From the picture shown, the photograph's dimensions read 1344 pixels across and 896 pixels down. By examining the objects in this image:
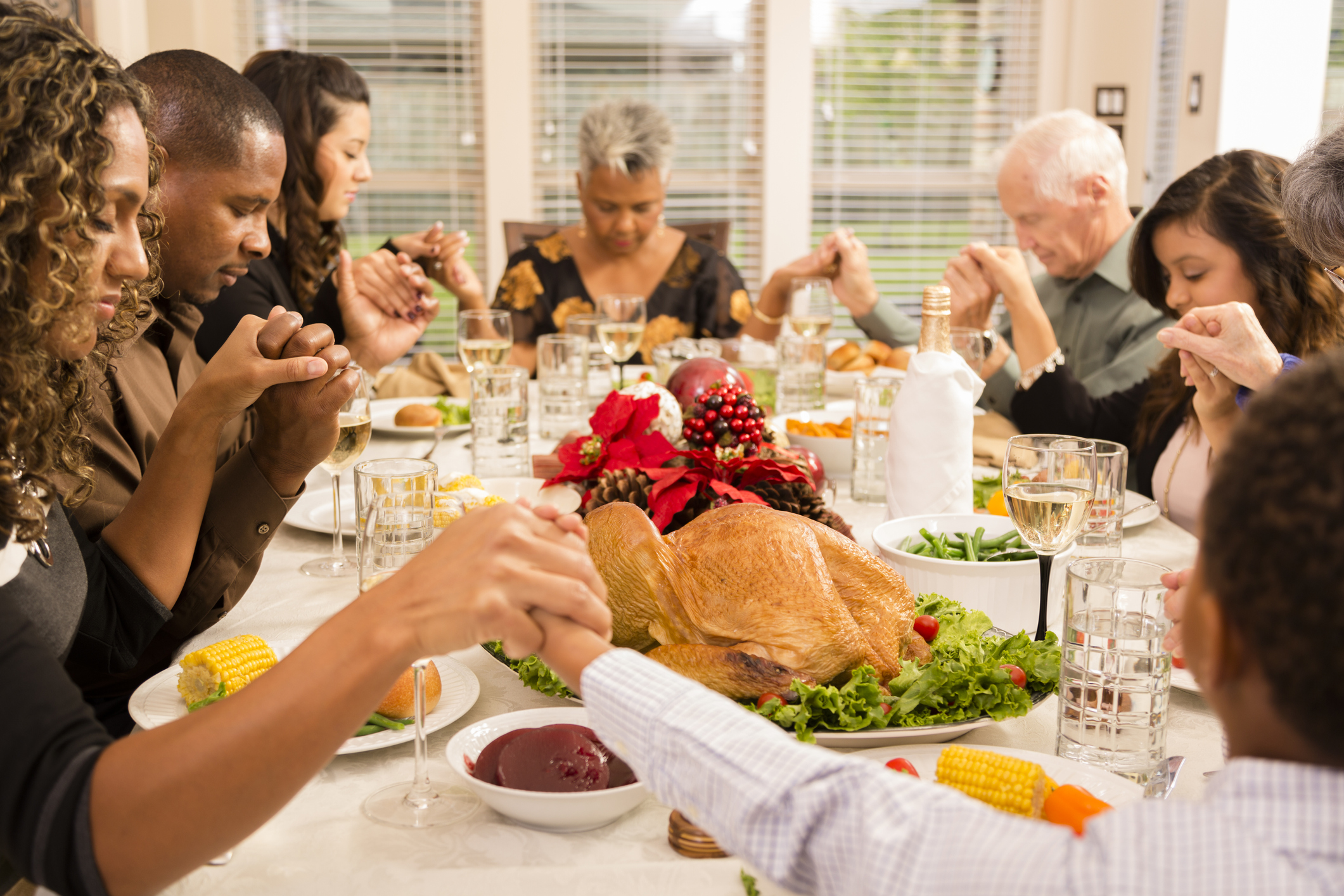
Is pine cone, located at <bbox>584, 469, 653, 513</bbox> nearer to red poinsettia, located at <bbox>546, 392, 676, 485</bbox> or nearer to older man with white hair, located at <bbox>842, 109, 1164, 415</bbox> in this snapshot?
red poinsettia, located at <bbox>546, 392, 676, 485</bbox>

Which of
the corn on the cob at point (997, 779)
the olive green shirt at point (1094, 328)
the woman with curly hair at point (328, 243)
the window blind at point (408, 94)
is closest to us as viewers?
the corn on the cob at point (997, 779)

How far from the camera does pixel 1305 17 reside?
174 inches

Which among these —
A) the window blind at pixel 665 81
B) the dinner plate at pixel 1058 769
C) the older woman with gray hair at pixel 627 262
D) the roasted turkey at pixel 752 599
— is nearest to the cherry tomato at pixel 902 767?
the dinner plate at pixel 1058 769

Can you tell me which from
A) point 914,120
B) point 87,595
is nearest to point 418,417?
point 87,595

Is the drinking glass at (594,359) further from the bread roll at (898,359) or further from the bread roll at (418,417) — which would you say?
the bread roll at (898,359)

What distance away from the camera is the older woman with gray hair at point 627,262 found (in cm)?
370

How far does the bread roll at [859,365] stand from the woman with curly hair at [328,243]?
3.99 ft

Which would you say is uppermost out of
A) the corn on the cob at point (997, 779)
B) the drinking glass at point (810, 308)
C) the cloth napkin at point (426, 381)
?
the drinking glass at point (810, 308)

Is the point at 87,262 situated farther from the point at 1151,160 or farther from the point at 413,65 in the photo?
the point at 1151,160

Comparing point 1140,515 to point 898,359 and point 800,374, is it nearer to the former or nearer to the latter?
point 800,374

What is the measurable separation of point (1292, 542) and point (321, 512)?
1756mm

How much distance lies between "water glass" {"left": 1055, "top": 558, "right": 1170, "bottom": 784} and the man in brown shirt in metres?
1.01

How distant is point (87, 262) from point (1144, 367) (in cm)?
270

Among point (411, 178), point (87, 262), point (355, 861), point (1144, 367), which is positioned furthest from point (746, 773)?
point (411, 178)
